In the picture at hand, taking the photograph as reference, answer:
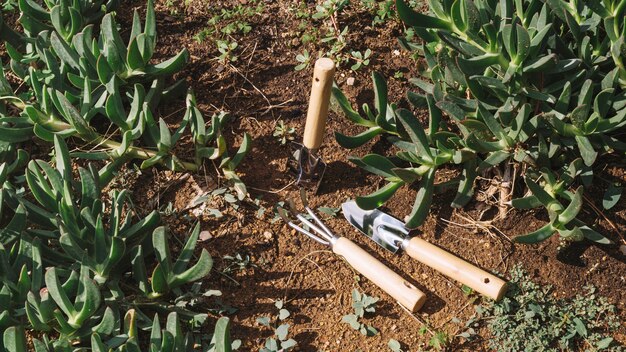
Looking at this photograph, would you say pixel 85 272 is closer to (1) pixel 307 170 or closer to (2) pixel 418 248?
(1) pixel 307 170

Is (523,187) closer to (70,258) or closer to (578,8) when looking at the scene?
(578,8)

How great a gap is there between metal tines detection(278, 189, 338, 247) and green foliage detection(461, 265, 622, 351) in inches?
22.9

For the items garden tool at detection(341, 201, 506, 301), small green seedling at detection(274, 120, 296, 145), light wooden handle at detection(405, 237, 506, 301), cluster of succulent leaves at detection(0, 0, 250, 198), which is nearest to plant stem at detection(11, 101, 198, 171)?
cluster of succulent leaves at detection(0, 0, 250, 198)

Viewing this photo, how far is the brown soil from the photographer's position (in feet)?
9.70

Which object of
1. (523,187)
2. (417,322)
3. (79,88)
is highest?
(79,88)

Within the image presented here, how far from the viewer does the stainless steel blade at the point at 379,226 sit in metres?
3.04

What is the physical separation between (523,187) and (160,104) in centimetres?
149

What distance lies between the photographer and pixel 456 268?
289 centimetres

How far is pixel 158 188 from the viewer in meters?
3.26

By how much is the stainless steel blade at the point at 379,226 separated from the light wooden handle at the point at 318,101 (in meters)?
0.28

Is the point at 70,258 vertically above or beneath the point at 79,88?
beneath

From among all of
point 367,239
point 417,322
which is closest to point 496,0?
point 367,239

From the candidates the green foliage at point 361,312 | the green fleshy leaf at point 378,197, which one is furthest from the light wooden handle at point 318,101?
the green foliage at point 361,312

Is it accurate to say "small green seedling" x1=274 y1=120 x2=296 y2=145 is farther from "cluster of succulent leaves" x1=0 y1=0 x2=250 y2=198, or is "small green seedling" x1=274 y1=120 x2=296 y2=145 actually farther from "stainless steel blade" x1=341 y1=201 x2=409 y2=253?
"stainless steel blade" x1=341 y1=201 x2=409 y2=253
